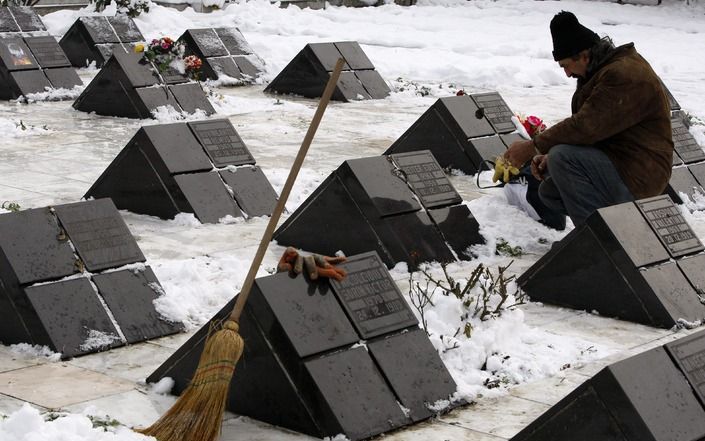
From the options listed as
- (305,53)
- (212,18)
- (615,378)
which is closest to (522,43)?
(212,18)

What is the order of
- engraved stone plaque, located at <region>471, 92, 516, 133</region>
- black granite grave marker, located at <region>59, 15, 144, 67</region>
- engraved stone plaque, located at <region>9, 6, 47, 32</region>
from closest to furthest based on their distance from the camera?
engraved stone plaque, located at <region>471, 92, 516, 133</region> < engraved stone plaque, located at <region>9, 6, 47, 32</region> < black granite grave marker, located at <region>59, 15, 144, 67</region>

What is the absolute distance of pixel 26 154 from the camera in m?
11.7

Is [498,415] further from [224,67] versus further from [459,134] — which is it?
[224,67]

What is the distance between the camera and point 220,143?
31.8 feet

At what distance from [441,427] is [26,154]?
7.14 metres

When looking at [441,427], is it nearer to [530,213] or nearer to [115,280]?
[115,280]

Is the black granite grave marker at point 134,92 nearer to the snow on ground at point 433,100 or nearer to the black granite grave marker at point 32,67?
the snow on ground at point 433,100

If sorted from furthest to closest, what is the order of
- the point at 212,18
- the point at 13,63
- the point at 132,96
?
the point at 212,18, the point at 13,63, the point at 132,96

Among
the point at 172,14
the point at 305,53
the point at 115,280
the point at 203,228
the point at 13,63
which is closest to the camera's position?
the point at 115,280

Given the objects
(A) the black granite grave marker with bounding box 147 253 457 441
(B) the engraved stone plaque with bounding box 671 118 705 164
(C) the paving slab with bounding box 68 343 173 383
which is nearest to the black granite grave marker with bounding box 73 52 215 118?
(B) the engraved stone plaque with bounding box 671 118 705 164

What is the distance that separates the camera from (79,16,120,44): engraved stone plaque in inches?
704

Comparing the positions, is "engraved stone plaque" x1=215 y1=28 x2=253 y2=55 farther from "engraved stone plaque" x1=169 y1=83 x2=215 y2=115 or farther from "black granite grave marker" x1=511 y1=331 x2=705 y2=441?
"black granite grave marker" x1=511 y1=331 x2=705 y2=441

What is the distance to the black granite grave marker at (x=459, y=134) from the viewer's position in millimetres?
11594

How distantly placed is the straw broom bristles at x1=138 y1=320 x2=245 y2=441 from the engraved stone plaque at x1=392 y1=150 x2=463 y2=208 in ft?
12.5
